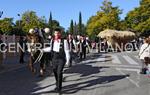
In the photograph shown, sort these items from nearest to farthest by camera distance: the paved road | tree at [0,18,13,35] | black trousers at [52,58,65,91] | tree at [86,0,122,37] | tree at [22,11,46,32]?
black trousers at [52,58,65,91] < the paved road < tree at [0,18,13,35] < tree at [86,0,122,37] < tree at [22,11,46,32]

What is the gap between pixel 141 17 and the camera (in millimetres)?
77688

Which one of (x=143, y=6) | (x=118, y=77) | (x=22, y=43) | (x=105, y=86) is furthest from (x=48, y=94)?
(x=143, y=6)

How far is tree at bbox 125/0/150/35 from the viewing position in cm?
7581

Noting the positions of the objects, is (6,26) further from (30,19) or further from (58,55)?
(58,55)

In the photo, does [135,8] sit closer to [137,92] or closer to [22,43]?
[22,43]

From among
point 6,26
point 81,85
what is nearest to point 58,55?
point 81,85

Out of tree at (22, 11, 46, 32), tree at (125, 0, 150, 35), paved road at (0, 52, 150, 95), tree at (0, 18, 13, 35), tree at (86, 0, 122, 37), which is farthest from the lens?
tree at (22, 11, 46, 32)

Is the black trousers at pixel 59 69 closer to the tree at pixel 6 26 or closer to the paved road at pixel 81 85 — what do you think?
the paved road at pixel 81 85

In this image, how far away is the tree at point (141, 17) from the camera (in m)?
75.8

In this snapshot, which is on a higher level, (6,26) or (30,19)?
(30,19)

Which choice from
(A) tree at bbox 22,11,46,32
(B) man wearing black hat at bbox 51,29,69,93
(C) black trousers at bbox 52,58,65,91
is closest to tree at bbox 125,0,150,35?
(A) tree at bbox 22,11,46,32

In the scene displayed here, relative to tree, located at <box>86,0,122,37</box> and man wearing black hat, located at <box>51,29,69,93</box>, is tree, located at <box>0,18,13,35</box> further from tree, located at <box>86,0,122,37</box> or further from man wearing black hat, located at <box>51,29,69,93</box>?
man wearing black hat, located at <box>51,29,69,93</box>

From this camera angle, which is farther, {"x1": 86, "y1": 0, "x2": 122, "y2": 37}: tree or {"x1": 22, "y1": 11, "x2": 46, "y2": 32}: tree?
{"x1": 22, "y1": 11, "x2": 46, "y2": 32}: tree

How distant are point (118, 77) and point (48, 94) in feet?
16.4
